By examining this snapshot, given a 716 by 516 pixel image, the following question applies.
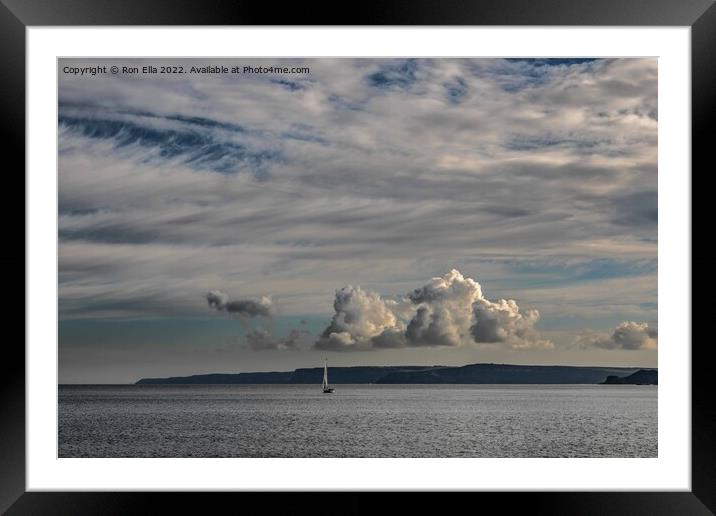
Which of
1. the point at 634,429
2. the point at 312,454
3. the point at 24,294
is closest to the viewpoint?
the point at 24,294

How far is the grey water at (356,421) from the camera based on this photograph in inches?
930

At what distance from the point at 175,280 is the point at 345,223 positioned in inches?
274

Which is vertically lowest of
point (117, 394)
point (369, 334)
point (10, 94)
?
point (117, 394)

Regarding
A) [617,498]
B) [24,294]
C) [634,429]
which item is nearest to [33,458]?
[24,294]

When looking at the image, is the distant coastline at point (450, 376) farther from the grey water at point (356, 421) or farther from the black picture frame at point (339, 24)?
the black picture frame at point (339, 24)

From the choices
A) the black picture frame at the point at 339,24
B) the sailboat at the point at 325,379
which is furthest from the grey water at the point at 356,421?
the black picture frame at the point at 339,24

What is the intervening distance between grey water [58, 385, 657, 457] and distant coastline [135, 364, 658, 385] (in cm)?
→ 48

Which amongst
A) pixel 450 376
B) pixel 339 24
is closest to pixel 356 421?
pixel 450 376

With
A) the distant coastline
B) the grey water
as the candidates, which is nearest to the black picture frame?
the grey water

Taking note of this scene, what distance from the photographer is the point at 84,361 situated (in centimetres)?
3844

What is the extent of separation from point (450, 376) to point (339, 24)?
40.1m

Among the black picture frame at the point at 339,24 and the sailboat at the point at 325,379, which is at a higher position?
the black picture frame at the point at 339,24

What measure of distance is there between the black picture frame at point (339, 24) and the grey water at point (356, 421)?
1720 cm

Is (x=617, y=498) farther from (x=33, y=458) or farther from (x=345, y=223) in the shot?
(x=345, y=223)
